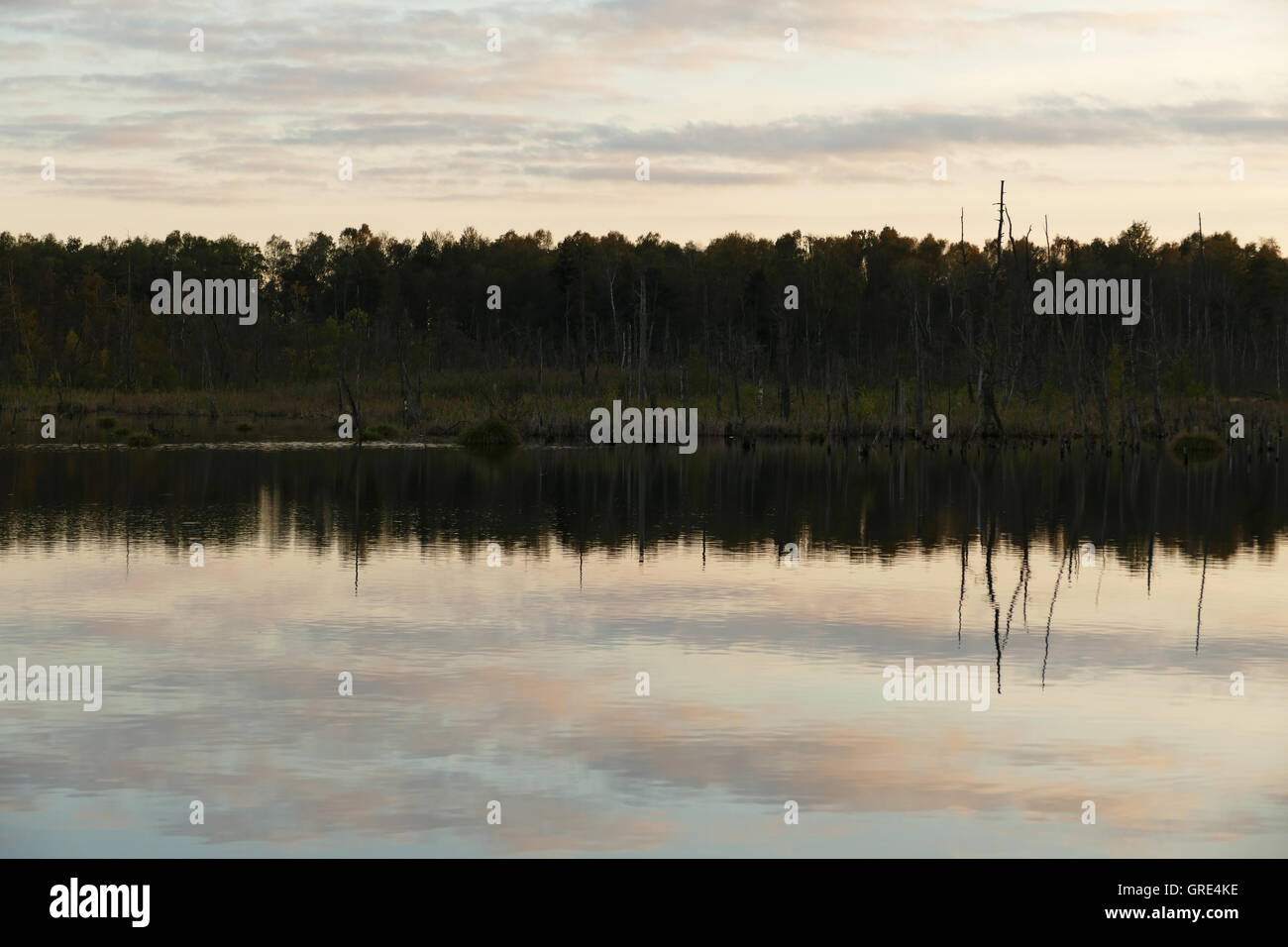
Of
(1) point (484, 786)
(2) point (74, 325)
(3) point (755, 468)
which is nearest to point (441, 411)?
(3) point (755, 468)

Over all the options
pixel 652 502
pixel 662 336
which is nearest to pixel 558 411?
→ pixel 652 502

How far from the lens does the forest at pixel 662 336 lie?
210 ft

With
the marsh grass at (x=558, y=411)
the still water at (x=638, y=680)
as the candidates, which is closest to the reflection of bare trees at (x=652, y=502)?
the still water at (x=638, y=680)

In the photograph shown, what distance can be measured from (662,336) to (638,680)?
95.5 metres

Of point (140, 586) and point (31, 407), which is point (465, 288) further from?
point (140, 586)

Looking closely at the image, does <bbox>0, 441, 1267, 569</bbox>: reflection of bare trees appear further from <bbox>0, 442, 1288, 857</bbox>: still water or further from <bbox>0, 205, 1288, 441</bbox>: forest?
<bbox>0, 205, 1288, 441</bbox>: forest

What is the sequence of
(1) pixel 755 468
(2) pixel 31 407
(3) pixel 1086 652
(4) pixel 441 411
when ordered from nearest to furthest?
(3) pixel 1086 652 < (1) pixel 755 468 < (4) pixel 441 411 < (2) pixel 31 407

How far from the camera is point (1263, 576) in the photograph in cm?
2236

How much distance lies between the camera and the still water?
32.2ft

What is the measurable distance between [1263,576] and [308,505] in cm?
1875

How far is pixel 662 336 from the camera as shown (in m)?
109

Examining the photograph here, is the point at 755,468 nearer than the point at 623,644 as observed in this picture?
No

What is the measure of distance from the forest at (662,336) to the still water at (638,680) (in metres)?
27.7

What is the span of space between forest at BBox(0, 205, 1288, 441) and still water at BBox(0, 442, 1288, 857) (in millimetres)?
27740
